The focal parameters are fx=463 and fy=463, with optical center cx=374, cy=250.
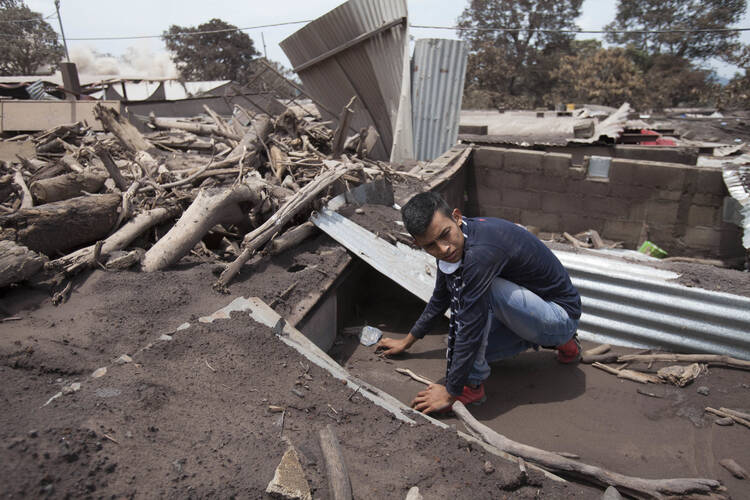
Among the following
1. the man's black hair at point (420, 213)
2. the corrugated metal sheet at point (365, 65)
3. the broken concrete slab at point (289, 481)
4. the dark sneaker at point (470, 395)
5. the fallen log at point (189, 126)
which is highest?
the corrugated metal sheet at point (365, 65)

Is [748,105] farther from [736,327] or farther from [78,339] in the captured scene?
[78,339]

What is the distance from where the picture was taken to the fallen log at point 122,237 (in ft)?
10.2

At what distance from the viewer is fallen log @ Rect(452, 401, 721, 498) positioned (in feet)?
6.86

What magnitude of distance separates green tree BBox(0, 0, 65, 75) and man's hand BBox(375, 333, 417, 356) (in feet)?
111

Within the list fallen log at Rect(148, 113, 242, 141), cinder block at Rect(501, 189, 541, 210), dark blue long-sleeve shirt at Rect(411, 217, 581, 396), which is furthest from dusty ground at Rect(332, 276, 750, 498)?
fallen log at Rect(148, 113, 242, 141)

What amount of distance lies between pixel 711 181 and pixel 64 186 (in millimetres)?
6963


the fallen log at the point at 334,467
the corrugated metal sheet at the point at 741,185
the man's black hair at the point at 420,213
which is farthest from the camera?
the corrugated metal sheet at the point at 741,185

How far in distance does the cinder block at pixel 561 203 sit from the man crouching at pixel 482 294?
159 inches

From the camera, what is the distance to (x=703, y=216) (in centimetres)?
589

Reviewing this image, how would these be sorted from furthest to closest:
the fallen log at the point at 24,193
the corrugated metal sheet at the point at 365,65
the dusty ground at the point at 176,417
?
1. the corrugated metal sheet at the point at 365,65
2. the fallen log at the point at 24,193
3. the dusty ground at the point at 176,417

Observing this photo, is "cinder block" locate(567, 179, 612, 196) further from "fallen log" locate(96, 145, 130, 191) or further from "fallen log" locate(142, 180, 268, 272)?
"fallen log" locate(96, 145, 130, 191)

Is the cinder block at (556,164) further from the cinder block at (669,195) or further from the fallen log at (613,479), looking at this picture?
the fallen log at (613,479)

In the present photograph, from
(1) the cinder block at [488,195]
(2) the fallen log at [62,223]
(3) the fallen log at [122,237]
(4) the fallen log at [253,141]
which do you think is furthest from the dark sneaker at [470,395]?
(1) the cinder block at [488,195]

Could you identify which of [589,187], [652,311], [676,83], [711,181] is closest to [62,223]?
[652,311]
